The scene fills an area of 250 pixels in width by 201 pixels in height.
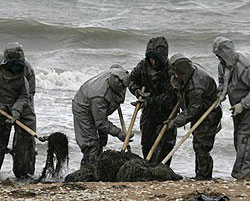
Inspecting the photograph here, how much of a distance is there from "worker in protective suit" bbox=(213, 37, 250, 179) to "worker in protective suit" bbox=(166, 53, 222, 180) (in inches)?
9.0

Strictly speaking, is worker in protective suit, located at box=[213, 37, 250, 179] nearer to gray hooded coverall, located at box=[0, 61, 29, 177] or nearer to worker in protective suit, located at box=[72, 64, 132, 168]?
worker in protective suit, located at box=[72, 64, 132, 168]

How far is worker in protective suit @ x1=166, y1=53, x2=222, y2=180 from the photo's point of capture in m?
11.2

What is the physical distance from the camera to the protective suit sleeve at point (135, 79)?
39.9 feet

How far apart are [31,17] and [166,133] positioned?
16.4 meters

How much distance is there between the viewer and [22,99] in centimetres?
1196

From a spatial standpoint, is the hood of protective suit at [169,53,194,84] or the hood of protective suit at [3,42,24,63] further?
the hood of protective suit at [3,42,24,63]

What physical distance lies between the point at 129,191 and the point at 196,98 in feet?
6.89

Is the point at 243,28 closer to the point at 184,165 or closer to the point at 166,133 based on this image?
the point at 184,165

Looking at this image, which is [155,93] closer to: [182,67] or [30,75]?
[182,67]

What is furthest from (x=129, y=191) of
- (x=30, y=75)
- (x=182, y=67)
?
(x=30, y=75)

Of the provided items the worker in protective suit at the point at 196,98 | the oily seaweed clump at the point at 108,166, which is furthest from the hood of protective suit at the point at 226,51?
the oily seaweed clump at the point at 108,166

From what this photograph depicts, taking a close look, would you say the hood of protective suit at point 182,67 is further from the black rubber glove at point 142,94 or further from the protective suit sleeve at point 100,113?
A: the protective suit sleeve at point 100,113

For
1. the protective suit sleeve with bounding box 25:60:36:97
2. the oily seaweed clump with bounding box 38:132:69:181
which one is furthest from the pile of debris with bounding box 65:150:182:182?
the protective suit sleeve with bounding box 25:60:36:97

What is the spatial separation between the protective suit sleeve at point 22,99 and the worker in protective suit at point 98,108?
71 cm
